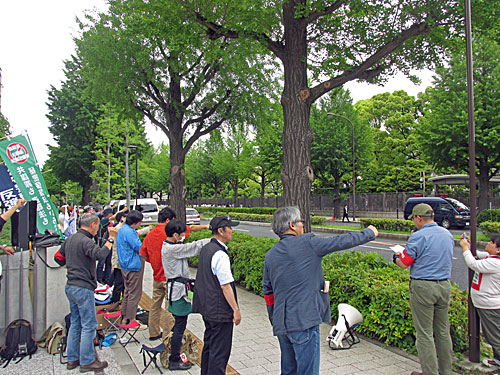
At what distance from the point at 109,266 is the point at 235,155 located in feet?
120

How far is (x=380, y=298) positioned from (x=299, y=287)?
8.38ft

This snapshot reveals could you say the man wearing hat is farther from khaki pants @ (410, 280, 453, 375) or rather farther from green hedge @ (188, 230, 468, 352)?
green hedge @ (188, 230, 468, 352)

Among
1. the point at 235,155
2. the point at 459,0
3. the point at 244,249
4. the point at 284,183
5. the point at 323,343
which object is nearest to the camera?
the point at 323,343

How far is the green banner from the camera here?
6125 millimetres

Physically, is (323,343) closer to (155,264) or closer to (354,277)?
(354,277)

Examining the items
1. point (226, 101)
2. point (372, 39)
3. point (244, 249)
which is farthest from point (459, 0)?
point (226, 101)

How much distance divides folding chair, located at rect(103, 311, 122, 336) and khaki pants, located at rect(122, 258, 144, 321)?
0.12 metres

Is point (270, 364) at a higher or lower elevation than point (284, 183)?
lower

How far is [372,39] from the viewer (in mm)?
8438

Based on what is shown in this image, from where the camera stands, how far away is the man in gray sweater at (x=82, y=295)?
460cm

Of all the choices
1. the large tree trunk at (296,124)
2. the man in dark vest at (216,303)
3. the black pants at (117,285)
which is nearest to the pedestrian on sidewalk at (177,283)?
the man in dark vest at (216,303)

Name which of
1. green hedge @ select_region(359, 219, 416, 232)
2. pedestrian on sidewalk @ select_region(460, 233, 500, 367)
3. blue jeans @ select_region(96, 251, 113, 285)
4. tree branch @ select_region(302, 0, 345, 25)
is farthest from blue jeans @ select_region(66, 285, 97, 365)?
green hedge @ select_region(359, 219, 416, 232)

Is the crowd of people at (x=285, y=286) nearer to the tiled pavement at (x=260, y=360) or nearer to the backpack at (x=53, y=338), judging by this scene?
the tiled pavement at (x=260, y=360)

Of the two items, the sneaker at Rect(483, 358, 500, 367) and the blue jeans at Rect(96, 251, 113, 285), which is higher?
the blue jeans at Rect(96, 251, 113, 285)
